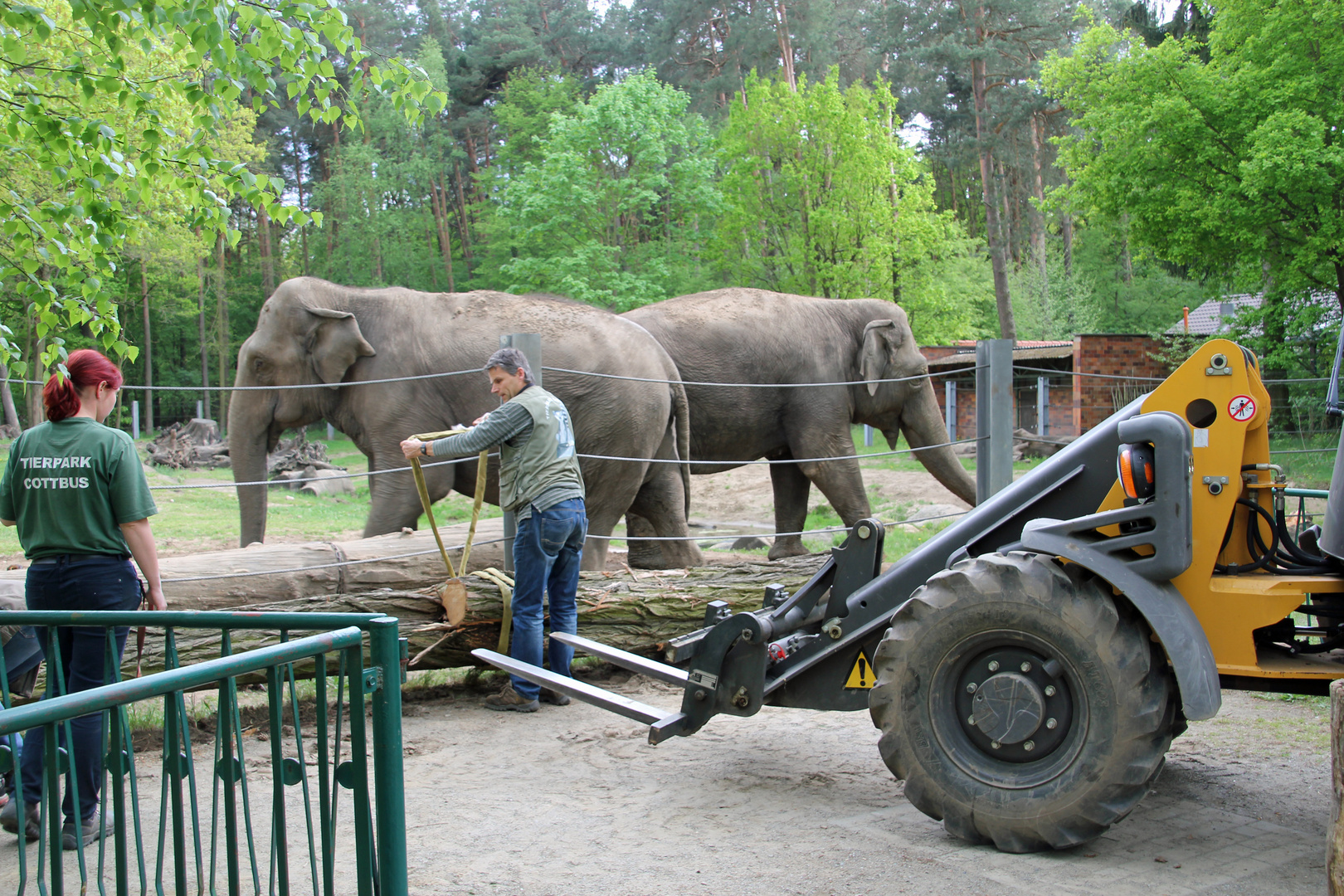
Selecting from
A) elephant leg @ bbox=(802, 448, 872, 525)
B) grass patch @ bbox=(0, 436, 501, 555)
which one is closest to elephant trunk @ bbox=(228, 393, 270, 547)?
grass patch @ bbox=(0, 436, 501, 555)

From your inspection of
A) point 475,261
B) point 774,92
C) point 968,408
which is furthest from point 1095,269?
point 475,261

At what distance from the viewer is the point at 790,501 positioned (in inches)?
454

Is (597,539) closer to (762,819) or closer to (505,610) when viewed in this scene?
(505,610)

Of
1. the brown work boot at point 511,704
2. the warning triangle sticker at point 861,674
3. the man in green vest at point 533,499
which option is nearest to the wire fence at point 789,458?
the man in green vest at point 533,499

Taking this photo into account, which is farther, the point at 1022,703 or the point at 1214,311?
the point at 1214,311

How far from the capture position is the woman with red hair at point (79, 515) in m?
4.06

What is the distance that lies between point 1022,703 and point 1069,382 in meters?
26.0

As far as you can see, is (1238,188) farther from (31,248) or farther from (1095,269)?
(1095,269)

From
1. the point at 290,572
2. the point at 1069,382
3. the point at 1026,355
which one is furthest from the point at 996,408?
the point at 1026,355

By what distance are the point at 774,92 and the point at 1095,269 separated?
68.8ft

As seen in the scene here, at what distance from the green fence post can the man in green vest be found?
3.12m

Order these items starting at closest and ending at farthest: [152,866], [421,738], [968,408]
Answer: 1. [152,866]
2. [421,738]
3. [968,408]

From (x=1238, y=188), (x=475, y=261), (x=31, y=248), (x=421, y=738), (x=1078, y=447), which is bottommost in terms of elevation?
(x=421, y=738)

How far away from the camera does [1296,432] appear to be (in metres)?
19.5
